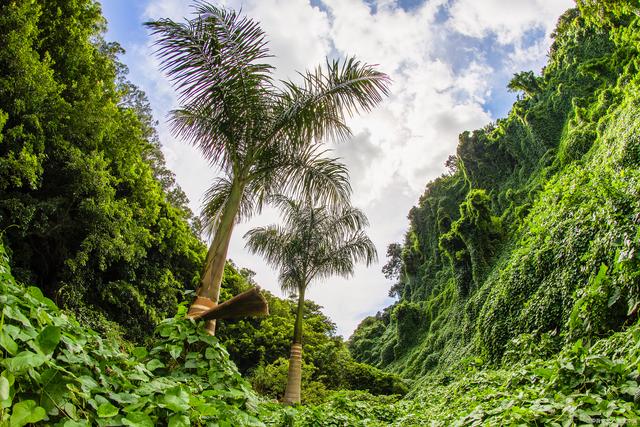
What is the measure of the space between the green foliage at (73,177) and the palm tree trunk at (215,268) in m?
4.81

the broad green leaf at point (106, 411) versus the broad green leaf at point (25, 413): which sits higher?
the broad green leaf at point (106, 411)

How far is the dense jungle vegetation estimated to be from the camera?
2.02 meters

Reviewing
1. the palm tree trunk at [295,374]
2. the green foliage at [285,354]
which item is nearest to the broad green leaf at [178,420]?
the palm tree trunk at [295,374]

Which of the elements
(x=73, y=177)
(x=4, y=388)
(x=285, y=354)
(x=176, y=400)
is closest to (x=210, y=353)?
(x=176, y=400)

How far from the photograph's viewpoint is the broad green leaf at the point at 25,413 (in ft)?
4.28

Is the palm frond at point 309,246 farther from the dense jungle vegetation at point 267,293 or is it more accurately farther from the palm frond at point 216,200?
the palm frond at point 216,200

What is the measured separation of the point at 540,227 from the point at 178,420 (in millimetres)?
10914

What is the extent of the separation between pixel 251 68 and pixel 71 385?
452cm

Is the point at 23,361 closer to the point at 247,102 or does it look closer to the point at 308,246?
the point at 247,102

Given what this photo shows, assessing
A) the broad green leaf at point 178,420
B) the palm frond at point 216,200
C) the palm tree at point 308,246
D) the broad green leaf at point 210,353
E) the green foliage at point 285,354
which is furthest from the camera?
the green foliage at point 285,354

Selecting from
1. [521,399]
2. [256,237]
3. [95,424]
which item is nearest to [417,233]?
[256,237]

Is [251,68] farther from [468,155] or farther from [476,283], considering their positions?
[468,155]

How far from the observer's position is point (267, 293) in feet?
69.3

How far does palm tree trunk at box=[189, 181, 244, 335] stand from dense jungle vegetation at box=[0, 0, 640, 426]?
0.46m
